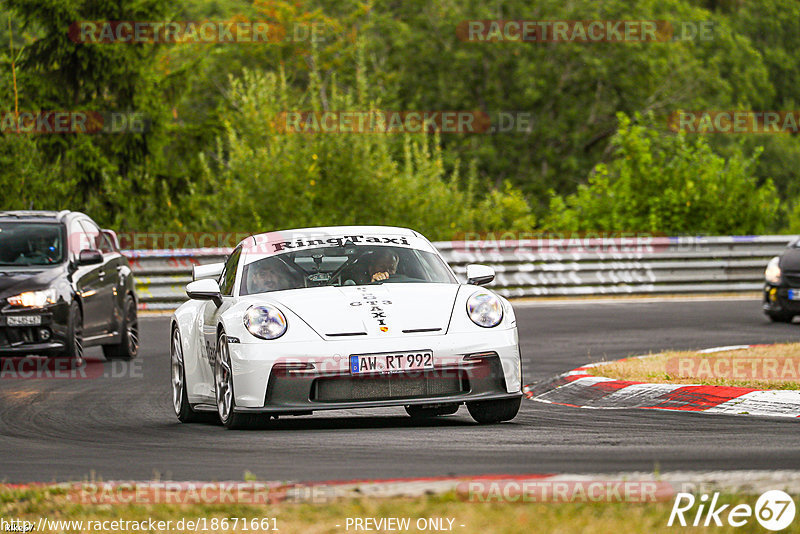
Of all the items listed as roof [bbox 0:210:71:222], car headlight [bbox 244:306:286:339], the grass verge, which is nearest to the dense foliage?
roof [bbox 0:210:71:222]

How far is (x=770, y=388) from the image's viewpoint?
34.4ft

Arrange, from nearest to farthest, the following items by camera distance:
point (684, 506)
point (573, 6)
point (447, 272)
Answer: point (684, 506), point (447, 272), point (573, 6)

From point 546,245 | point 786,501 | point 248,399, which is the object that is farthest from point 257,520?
point 546,245

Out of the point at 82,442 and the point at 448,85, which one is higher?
the point at 448,85

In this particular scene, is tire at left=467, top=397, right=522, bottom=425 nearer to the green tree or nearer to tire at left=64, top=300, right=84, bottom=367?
tire at left=64, top=300, right=84, bottom=367

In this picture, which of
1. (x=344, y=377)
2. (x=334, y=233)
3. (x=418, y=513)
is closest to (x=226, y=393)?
(x=344, y=377)

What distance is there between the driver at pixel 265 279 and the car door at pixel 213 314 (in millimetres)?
191

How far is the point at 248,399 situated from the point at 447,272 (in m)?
1.86

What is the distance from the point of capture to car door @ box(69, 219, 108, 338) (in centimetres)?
1586

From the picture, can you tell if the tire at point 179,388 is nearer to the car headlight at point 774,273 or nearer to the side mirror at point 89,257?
the side mirror at point 89,257

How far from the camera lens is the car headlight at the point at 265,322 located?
9336mm

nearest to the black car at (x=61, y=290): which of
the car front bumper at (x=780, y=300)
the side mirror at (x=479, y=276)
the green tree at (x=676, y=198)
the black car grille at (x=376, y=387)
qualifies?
the side mirror at (x=479, y=276)

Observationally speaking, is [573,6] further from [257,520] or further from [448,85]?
[257,520]

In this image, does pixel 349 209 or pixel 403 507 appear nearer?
pixel 403 507
